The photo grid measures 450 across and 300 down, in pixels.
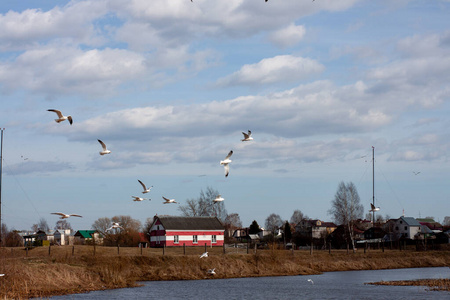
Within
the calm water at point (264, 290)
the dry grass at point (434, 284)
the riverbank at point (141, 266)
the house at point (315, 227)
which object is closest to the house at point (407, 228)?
the house at point (315, 227)

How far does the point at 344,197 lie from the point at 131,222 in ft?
172

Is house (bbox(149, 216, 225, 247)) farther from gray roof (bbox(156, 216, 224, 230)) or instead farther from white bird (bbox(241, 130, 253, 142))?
white bird (bbox(241, 130, 253, 142))

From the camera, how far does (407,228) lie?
5404 inches

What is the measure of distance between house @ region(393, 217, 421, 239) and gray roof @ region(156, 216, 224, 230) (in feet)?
193

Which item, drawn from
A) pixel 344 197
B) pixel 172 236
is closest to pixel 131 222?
pixel 172 236

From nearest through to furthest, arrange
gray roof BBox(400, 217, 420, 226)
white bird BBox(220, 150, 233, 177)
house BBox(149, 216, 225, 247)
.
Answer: white bird BBox(220, 150, 233, 177), house BBox(149, 216, 225, 247), gray roof BBox(400, 217, 420, 226)

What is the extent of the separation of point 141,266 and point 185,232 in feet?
114

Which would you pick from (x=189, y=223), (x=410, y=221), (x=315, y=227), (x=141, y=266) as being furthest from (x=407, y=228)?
(x=141, y=266)

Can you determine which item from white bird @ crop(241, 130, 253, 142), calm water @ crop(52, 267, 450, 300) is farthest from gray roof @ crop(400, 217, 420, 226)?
white bird @ crop(241, 130, 253, 142)

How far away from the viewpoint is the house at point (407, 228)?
136750 mm

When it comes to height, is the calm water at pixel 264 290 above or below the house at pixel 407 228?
below

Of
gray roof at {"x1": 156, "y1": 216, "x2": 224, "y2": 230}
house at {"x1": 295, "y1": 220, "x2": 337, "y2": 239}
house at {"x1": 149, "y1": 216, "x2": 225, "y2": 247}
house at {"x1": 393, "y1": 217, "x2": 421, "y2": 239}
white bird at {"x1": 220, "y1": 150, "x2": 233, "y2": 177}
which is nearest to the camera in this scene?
white bird at {"x1": 220, "y1": 150, "x2": 233, "y2": 177}

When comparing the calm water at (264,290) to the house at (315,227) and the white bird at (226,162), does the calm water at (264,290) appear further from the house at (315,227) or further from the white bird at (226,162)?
the house at (315,227)

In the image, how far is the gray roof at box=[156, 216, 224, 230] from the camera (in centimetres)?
9331
